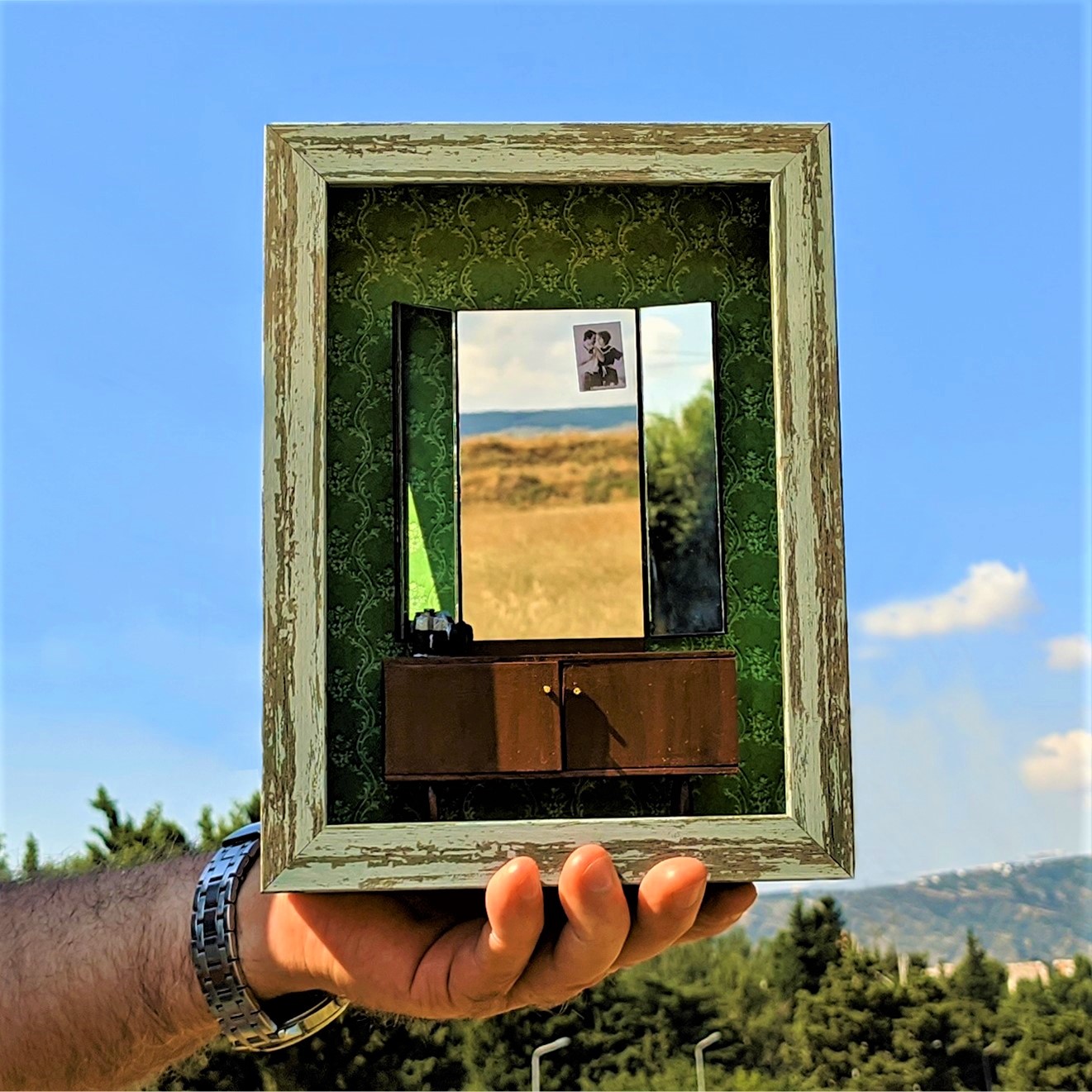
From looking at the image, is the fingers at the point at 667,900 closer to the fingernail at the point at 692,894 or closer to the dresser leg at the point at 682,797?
the fingernail at the point at 692,894

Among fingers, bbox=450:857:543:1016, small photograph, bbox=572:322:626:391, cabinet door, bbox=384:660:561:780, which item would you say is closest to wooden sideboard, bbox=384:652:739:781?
cabinet door, bbox=384:660:561:780

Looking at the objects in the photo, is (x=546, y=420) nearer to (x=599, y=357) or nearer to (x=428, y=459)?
(x=599, y=357)

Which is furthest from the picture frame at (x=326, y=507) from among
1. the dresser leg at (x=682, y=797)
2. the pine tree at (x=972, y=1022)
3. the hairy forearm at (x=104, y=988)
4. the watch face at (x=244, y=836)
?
the pine tree at (x=972, y=1022)

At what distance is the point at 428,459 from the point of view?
319cm

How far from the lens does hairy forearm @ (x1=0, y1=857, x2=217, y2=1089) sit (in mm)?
3043

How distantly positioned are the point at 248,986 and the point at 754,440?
152 cm

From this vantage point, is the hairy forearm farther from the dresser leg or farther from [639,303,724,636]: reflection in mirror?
[639,303,724,636]: reflection in mirror

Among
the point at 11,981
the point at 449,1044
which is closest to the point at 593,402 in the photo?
the point at 11,981

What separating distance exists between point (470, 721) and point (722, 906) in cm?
62

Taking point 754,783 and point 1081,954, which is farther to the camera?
point 1081,954

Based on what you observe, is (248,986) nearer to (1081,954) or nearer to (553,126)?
(553,126)

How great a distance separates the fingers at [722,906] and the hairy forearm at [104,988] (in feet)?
3.33

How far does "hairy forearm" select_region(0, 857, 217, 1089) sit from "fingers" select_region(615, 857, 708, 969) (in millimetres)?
945

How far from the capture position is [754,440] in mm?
3174
